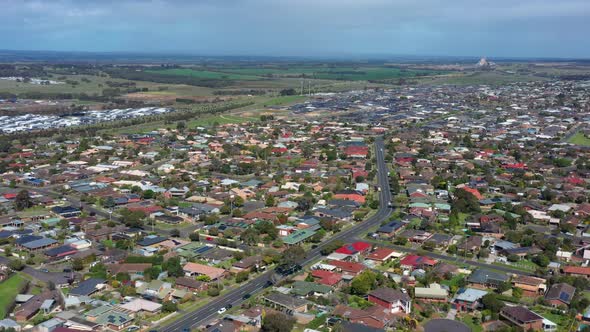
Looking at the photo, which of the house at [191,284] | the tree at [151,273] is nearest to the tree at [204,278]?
the house at [191,284]

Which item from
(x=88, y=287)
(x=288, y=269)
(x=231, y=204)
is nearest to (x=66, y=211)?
(x=231, y=204)

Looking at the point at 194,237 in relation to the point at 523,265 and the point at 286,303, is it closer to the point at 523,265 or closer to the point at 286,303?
the point at 286,303

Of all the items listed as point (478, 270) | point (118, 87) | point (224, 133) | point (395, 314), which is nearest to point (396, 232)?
point (478, 270)

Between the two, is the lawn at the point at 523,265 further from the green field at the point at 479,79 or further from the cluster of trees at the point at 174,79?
the green field at the point at 479,79

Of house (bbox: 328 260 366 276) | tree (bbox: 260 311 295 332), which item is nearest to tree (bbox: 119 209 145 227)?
house (bbox: 328 260 366 276)

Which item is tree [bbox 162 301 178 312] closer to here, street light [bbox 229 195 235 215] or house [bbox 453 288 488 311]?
house [bbox 453 288 488 311]

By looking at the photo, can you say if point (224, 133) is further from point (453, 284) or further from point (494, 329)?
point (494, 329)
